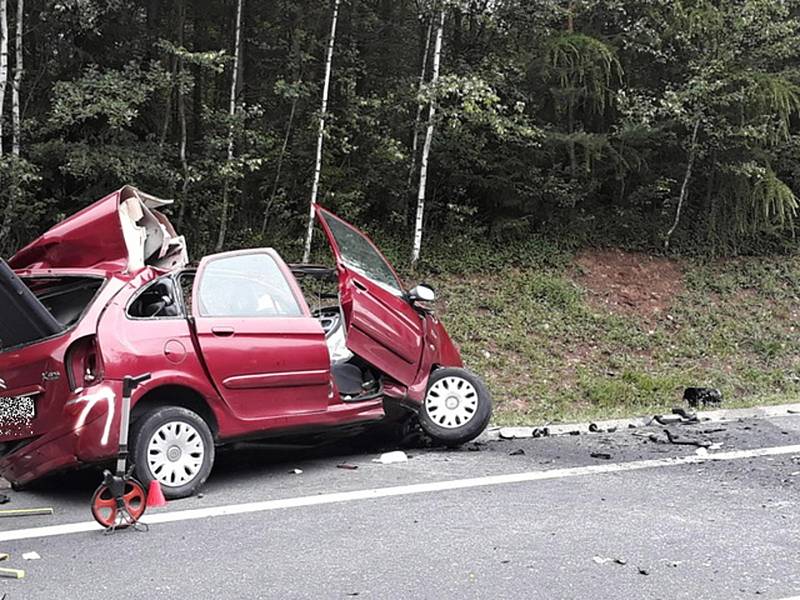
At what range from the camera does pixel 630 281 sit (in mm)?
16078

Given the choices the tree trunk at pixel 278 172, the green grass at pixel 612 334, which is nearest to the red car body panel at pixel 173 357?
the green grass at pixel 612 334

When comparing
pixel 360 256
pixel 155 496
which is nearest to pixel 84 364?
pixel 155 496

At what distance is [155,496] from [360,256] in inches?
97.4

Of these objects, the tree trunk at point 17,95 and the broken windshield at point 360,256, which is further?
the tree trunk at point 17,95

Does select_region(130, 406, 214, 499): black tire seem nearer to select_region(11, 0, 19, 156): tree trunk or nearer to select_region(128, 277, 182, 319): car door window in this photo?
select_region(128, 277, 182, 319): car door window

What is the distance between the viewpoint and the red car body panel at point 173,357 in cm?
500

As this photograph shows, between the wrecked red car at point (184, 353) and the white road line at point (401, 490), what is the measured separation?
394 millimetres

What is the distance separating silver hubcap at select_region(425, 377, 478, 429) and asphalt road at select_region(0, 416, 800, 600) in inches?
13.0

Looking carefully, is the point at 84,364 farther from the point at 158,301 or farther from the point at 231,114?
the point at 231,114

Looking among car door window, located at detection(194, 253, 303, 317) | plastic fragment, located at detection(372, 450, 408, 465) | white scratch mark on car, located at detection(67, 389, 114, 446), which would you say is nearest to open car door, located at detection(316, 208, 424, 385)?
car door window, located at detection(194, 253, 303, 317)

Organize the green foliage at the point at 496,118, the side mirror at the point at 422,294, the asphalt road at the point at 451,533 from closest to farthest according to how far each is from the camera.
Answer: the asphalt road at the point at 451,533 < the side mirror at the point at 422,294 < the green foliage at the point at 496,118

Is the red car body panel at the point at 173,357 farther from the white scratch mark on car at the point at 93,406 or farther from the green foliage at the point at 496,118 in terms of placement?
the green foliage at the point at 496,118

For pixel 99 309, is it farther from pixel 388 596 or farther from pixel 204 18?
pixel 204 18

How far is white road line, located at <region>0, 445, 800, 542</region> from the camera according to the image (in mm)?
4656
